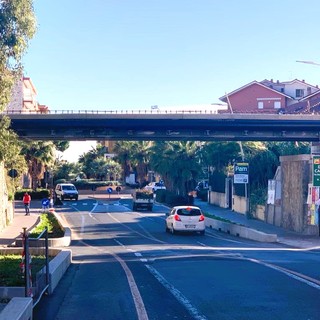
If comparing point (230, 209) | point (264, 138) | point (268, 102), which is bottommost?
point (230, 209)

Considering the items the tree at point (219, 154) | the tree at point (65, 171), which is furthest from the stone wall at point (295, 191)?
the tree at point (65, 171)

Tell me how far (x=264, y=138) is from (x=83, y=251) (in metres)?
24.8

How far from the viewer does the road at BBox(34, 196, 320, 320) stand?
1027 cm

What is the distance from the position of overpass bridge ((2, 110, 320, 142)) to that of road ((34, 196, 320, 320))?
16.6 m

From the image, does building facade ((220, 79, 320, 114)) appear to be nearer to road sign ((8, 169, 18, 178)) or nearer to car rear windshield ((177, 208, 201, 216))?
road sign ((8, 169, 18, 178))

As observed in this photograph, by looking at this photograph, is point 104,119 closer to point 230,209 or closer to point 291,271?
point 230,209

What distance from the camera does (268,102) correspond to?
90.5m

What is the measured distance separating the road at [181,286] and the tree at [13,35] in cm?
591

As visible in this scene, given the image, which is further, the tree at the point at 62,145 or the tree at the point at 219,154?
the tree at the point at 62,145

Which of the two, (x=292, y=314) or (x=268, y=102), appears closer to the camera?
(x=292, y=314)

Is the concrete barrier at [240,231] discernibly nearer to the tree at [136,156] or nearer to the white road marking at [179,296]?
the white road marking at [179,296]

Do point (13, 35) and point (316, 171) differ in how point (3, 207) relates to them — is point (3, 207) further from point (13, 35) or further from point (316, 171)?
point (13, 35)

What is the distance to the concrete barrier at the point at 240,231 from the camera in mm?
29828

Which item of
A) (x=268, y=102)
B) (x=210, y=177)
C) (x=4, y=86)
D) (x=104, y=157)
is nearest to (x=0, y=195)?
(x=4, y=86)
